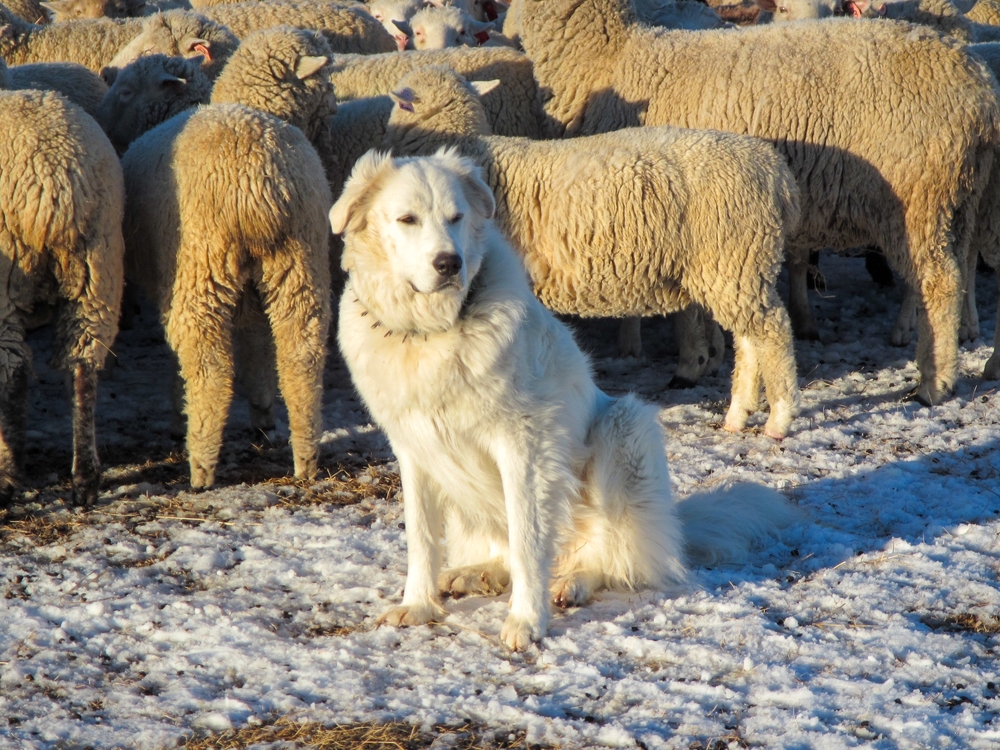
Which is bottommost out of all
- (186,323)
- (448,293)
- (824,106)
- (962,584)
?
(962,584)

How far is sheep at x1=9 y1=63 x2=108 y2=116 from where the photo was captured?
25.7ft

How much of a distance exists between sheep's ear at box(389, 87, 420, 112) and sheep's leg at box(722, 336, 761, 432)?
8.61ft

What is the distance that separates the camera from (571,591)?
4.28m

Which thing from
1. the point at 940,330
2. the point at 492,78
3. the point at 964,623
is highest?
the point at 492,78

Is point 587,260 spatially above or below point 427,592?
above

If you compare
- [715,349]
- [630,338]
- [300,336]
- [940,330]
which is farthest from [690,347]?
[300,336]

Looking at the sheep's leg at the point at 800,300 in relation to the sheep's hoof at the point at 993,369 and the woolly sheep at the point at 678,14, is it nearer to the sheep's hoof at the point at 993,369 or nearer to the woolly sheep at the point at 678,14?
the sheep's hoof at the point at 993,369

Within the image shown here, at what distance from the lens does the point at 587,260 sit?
6625 millimetres

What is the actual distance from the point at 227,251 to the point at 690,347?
138 inches

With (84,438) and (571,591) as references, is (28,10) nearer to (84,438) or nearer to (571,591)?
(84,438)

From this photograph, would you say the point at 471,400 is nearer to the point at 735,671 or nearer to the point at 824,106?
the point at 735,671

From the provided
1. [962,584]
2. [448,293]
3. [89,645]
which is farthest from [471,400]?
[962,584]

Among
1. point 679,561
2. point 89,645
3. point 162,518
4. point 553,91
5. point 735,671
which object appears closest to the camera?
point 735,671

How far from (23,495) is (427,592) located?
272cm
